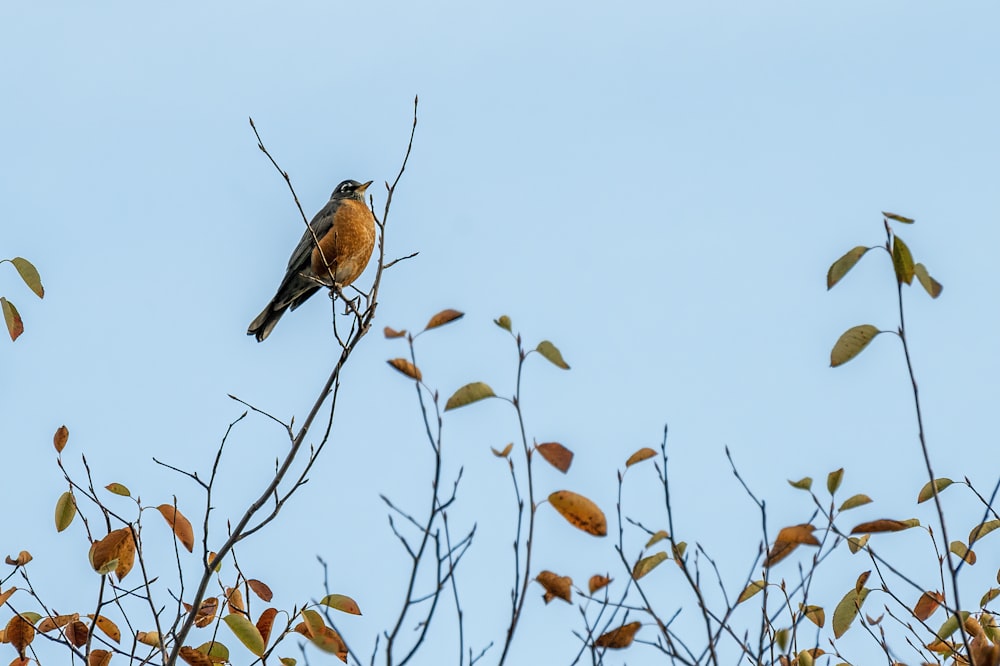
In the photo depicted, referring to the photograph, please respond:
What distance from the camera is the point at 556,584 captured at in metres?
2.99

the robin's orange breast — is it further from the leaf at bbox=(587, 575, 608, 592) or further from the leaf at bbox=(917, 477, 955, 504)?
the leaf at bbox=(917, 477, 955, 504)

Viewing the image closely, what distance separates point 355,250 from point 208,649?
171 inches

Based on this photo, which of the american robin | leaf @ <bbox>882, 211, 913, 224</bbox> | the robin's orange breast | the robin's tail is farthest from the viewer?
the robin's tail

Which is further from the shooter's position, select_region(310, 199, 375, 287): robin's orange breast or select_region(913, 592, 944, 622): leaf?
select_region(310, 199, 375, 287): robin's orange breast

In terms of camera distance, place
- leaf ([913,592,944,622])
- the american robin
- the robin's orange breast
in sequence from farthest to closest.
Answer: the american robin, the robin's orange breast, leaf ([913,592,944,622])

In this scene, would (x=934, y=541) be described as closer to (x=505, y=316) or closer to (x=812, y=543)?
(x=812, y=543)

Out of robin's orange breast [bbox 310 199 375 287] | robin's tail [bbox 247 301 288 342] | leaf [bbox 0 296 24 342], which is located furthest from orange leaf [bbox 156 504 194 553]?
robin's tail [bbox 247 301 288 342]

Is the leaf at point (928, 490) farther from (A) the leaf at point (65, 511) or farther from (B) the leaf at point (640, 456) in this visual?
(A) the leaf at point (65, 511)

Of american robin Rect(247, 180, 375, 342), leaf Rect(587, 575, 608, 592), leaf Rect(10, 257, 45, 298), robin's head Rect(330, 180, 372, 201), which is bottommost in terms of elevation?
leaf Rect(587, 575, 608, 592)

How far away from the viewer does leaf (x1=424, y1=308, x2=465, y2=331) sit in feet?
9.62

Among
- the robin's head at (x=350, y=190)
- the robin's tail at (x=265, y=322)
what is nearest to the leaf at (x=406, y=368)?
the robin's tail at (x=265, y=322)

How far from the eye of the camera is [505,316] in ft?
8.75

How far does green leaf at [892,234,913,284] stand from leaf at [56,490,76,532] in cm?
263

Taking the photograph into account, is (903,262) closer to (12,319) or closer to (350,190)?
(12,319)
